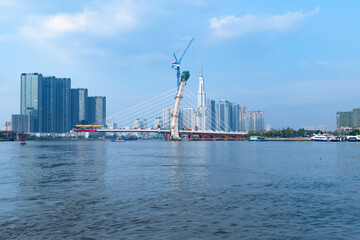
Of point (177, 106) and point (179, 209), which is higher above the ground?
point (177, 106)

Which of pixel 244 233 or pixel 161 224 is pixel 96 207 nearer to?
pixel 161 224

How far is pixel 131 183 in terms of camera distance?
23.6 meters

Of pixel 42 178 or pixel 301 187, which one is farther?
pixel 42 178

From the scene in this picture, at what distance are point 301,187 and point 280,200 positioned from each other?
16.9ft

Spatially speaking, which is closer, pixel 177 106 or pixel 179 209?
pixel 179 209

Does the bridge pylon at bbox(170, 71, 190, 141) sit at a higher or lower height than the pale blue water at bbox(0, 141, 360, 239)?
higher

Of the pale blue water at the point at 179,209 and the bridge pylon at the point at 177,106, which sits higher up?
the bridge pylon at the point at 177,106

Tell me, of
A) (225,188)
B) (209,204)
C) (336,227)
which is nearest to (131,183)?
(225,188)

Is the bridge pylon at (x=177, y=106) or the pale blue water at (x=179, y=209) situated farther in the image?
the bridge pylon at (x=177, y=106)

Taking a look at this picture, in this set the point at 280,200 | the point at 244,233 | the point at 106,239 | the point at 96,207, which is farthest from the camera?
the point at 280,200

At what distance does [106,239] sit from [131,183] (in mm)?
12573

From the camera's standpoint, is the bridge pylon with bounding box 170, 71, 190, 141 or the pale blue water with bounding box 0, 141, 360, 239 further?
the bridge pylon with bounding box 170, 71, 190, 141

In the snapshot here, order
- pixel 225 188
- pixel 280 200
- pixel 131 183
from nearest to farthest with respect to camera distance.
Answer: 1. pixel 280 200
2. pixel 225 188
3. pixel 131 183

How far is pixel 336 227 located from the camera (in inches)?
498
